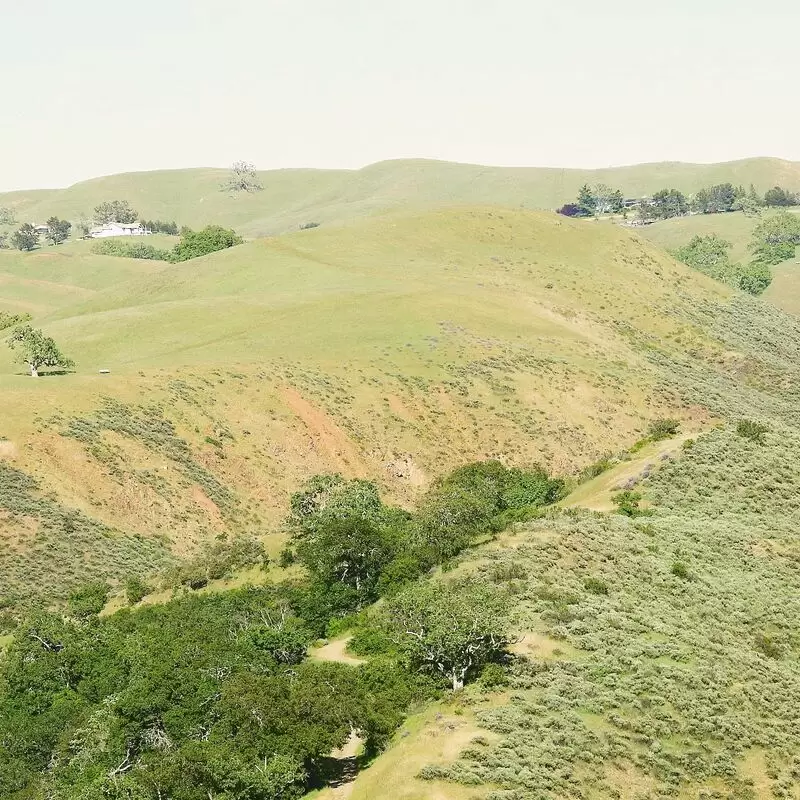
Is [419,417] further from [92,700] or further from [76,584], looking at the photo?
[92,700]

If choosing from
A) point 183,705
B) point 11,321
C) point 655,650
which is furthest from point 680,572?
point 11,321

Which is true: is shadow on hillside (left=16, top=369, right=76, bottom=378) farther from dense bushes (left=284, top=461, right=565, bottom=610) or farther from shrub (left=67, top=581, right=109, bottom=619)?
shrub (left=67, top=581, right=109, bottom=619)

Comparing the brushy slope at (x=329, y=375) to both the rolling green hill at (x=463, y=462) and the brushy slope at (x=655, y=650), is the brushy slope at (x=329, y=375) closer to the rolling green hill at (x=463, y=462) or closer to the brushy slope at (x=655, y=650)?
the rolling green hill at (x=463, y=462)

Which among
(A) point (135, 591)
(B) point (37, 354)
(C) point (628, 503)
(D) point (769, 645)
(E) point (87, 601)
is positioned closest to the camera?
(D) point (769, 645)

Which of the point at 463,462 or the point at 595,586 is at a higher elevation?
the point at 595,586

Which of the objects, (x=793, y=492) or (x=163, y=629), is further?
(x=793, y=492)

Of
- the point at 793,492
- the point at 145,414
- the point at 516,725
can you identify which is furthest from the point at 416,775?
the point at 145,414

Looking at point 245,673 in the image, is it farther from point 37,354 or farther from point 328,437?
point 37,354
